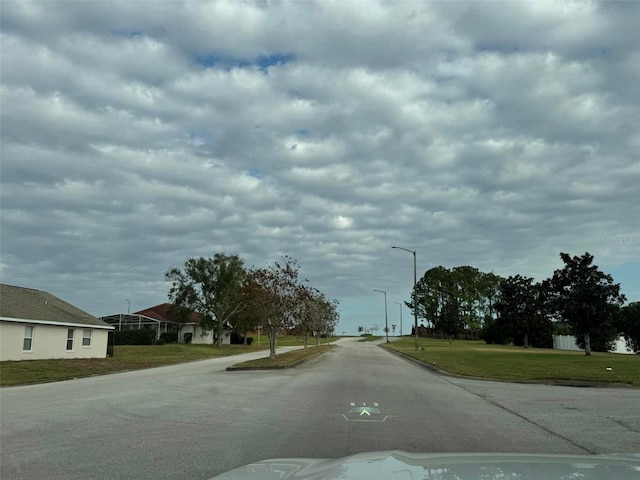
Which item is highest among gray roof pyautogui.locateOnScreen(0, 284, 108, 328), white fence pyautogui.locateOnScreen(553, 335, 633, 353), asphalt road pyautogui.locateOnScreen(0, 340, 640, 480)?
gray roof pyautogui.locateOnScreen(0, 284, 108, 328)

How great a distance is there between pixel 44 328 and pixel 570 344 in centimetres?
6228

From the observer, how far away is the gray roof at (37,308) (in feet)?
106

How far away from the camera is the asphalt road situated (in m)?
7.61

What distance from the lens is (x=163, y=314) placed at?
80.1 meters

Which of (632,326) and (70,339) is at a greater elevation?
(632,326)

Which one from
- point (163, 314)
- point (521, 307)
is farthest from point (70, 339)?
point (521, 307)

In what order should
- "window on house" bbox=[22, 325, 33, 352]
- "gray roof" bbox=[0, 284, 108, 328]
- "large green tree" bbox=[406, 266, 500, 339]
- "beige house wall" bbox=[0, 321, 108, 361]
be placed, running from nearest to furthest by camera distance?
"beige house wall" bbox=[0, 321, 108, 361] → "window on house" bbox=[22, 325, 33, 352] → "gray roof" bbox=[0, 284, 108, 328] → "large green tree" bbox=[406, 266, 500, 339]

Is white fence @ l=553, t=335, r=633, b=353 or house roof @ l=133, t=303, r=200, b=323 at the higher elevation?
house roof @ l=133, t=303, r=200, b=323

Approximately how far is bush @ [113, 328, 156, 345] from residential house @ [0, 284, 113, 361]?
60.7ft

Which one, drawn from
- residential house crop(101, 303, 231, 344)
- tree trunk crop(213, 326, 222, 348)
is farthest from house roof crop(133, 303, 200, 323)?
tree trunk crop(213, 326, 222, 348)

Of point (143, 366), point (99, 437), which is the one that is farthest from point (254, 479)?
point (143, 366)

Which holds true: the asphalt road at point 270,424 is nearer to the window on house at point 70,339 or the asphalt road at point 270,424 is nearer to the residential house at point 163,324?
the window on house at point 70,339

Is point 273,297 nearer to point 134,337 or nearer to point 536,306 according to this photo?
point 134,337

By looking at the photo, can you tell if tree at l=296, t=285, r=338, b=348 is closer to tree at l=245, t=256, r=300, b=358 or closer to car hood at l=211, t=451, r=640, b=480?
tree at l=245, t=256, r=300, b=358
